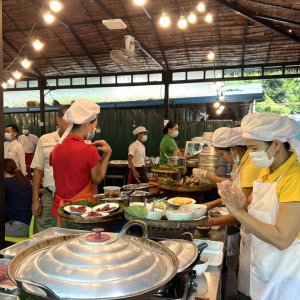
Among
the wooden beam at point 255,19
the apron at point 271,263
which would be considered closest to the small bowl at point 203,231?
the apron at point 271,263

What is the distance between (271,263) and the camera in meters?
→ 1.83

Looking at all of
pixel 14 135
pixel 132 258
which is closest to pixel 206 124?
pixel 14 135

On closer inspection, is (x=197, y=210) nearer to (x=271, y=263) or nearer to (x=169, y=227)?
(x=169, y=227)

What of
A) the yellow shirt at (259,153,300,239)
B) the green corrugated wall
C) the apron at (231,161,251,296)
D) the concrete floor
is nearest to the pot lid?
the yellow shirt at (259,153,300,239)

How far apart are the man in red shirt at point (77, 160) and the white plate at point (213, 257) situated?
3.58ft

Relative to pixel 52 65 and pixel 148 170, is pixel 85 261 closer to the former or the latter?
pixel 148 170

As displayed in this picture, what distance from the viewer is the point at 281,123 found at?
5.87 ft

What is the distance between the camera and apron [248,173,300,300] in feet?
5.80

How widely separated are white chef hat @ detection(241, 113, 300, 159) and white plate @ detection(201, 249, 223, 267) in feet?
2.49

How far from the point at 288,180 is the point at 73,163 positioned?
5.34 ft

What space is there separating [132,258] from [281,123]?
1207 mm

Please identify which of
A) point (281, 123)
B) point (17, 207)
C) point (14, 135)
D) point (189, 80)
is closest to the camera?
point (281, 123)

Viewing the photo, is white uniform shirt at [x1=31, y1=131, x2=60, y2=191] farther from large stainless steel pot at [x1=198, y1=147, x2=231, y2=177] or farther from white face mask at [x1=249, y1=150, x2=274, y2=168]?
white face mask at [x1=249, y1=150, x2=274, y2=168]

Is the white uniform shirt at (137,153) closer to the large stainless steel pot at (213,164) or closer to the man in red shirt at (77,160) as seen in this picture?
the large stainless steel pot at (213,164)
